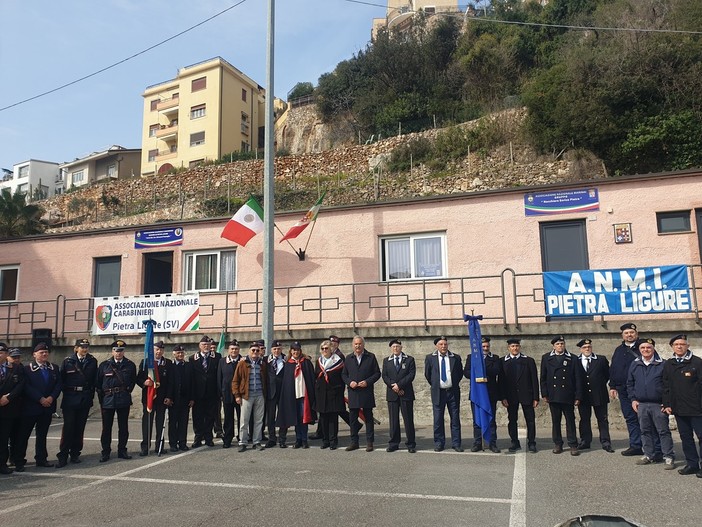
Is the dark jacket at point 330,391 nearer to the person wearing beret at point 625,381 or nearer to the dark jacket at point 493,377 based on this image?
the dark jacket at point 493,377

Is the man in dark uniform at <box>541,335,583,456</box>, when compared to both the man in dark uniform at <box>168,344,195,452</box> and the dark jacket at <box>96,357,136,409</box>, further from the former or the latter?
the dark jacket at <box>96,357,136,409</box>

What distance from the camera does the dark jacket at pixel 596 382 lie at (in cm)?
887

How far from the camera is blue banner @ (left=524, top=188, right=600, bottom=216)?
1277 cm

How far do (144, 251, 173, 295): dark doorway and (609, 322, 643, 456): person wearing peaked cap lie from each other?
11835 millimetres

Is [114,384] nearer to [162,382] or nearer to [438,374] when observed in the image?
[162,382]

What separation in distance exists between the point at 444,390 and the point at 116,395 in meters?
5.32

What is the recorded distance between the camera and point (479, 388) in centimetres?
896

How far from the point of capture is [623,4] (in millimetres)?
28828

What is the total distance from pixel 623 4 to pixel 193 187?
2732cm

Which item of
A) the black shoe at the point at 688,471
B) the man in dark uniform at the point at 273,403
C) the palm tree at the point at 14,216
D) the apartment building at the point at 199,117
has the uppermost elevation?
the apartment building at the point at 199,117

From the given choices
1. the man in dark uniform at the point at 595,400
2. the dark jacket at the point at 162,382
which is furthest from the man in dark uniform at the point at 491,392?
the dark jacket at the point at 162,382

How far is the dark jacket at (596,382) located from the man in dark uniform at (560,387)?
0.16 metres

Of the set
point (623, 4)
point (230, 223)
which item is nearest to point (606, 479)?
point (230, 223)

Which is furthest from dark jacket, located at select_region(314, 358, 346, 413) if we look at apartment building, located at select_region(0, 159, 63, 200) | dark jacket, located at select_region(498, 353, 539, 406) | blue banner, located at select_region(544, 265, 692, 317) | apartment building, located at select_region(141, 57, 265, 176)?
apartment building, located at select_region(0, 159, 63, 200)
